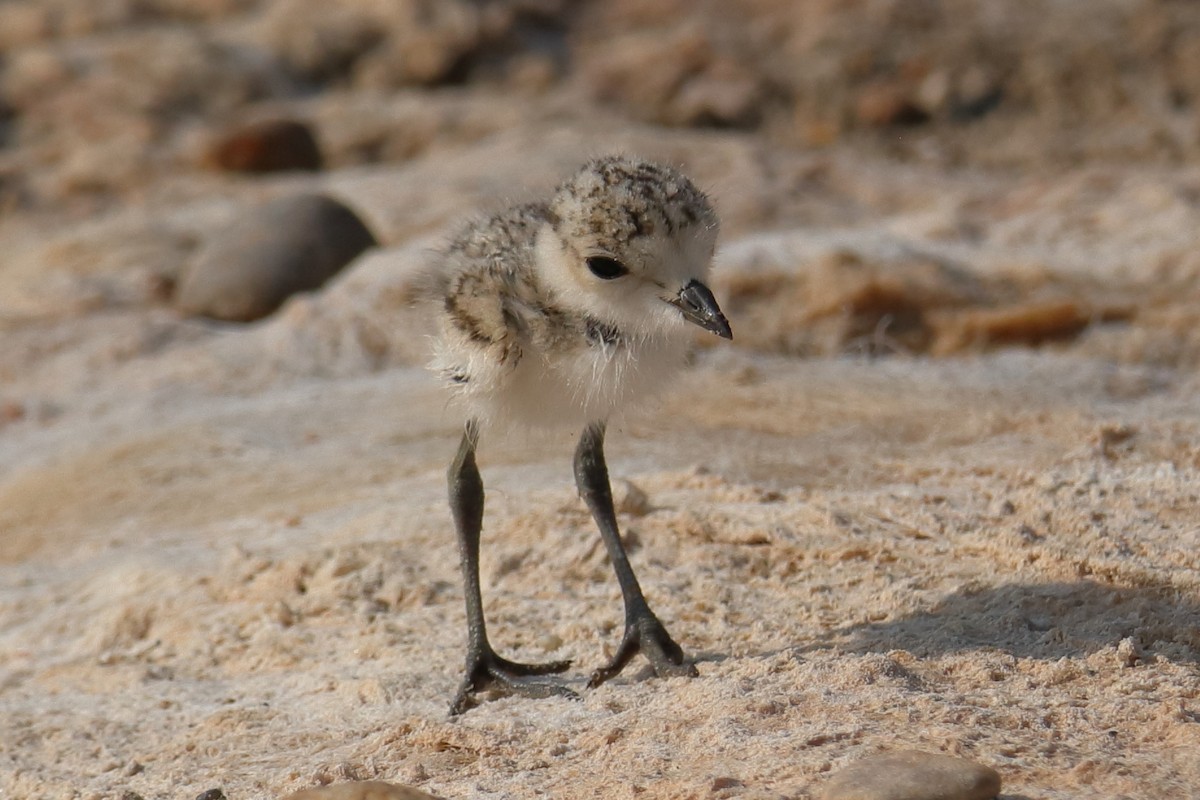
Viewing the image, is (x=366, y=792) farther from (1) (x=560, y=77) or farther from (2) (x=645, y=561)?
(1) (x=560, y=77)

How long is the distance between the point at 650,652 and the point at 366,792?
989mm

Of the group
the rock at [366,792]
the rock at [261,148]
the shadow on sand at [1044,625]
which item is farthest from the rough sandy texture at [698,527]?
the rock at [261,148]

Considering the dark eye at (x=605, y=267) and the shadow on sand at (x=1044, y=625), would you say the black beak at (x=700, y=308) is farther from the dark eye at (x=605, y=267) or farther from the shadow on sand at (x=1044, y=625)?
the shadow on sand at (x=1044, y=625)

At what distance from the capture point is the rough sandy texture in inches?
129

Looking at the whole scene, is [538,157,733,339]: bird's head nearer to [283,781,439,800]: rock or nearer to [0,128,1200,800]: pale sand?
[0,128,1200,800]: pale sand

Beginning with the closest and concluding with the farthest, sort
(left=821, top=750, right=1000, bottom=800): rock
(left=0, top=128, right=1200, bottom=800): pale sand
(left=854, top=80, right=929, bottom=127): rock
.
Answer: (left=821, top=750, right=1000, bottom=800): rock → (left=0, top=128, right=1200, bottom=800): pale sand → (left=854, top=80, right=929, bottom=127): rock

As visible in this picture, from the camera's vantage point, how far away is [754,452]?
5.16 m

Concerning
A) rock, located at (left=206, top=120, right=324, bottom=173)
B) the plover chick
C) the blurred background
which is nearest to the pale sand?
the plover chick

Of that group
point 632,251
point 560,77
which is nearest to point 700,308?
point 632,251

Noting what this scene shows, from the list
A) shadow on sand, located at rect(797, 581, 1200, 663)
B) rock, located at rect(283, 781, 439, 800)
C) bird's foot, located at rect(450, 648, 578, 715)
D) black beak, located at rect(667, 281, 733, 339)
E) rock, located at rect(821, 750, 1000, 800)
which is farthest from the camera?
bird's foot, located at rect(450, 648, 578, 715)

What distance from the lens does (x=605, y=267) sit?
11.1 feet

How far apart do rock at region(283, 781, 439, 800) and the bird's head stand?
116 cm

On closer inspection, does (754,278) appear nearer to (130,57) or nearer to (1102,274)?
(1102,274)

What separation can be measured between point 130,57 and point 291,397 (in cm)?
636
